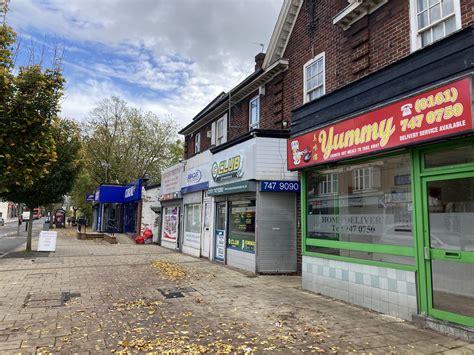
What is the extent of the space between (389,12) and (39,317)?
30.7ft

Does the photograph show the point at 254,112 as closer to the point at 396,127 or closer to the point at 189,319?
the point at 396,127

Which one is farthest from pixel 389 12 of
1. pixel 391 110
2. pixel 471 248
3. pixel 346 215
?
pixel 471 248

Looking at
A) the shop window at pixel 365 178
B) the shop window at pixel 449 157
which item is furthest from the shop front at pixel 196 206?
the shop window at pixel 449 157

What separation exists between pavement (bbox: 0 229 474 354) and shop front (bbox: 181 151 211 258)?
4.86 m

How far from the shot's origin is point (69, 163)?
53.5 feet

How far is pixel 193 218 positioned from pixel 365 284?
10704mm

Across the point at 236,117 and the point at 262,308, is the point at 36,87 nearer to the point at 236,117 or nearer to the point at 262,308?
the point at 236,117

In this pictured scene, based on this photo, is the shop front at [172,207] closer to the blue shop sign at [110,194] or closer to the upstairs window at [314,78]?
the upstairs window at [314,78]

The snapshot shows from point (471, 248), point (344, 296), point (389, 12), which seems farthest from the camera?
point (389, 12)

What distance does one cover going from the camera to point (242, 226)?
11.6 meters

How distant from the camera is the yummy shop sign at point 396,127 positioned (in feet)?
15.5

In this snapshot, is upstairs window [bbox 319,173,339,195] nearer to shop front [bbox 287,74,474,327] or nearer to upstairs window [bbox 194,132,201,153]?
shop front [bbox 287,74,474,327]

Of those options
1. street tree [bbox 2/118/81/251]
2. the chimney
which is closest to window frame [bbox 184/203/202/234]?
street tree [bbox 2/118/81/251]

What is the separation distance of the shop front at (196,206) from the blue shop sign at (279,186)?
441 cm
